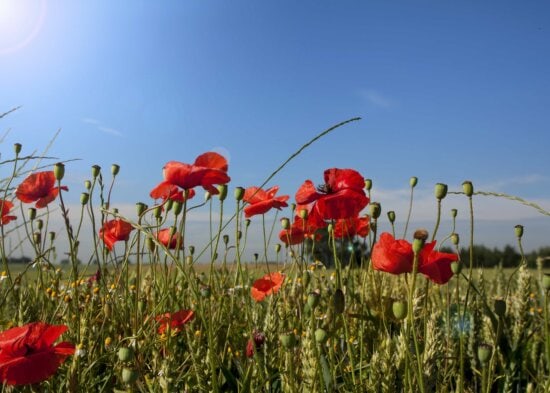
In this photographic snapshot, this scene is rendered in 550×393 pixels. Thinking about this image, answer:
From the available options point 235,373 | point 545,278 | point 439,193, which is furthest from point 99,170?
point 545,278

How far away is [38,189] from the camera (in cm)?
253

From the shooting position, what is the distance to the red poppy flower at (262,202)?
229 centimetres

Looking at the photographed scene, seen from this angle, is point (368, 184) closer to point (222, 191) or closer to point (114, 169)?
point (222, 191)

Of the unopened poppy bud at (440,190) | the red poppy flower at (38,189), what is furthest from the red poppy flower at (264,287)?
the red poppy flower at (38,189)

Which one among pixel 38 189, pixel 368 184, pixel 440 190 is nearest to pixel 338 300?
pixel 440 190

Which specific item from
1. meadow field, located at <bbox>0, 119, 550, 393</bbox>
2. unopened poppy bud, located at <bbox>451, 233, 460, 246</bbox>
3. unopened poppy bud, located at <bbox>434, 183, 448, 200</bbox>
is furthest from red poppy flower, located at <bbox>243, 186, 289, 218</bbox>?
unopened poppy bud, located at <bbox>434, 183, 448, 200</bbox>

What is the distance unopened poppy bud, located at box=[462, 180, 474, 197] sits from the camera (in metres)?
1.61

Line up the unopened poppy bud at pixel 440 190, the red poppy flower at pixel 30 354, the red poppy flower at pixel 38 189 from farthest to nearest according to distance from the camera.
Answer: the red poppy flower at pixel 38 189
the unopened poppy bud at pixel 440 190
the red poppy flower at pixel 30 354

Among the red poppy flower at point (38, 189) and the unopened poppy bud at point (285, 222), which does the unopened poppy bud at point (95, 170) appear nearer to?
the red poppy flower at point (38, 189)

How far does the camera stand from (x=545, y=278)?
1331 mm

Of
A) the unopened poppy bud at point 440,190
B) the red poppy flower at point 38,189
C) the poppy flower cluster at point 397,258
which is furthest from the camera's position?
the red poppy flower at point 38,189

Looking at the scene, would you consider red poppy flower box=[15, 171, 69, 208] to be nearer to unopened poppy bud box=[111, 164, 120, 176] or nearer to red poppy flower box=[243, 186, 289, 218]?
unopened poppy bud box=[111, 164, 120, 176]

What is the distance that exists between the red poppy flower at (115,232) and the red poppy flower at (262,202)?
0.52m

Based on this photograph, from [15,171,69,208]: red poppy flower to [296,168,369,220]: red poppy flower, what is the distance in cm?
129
